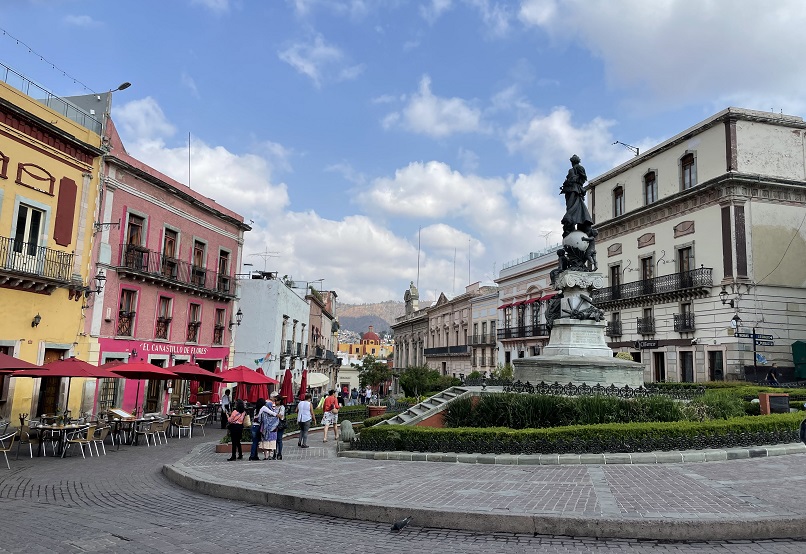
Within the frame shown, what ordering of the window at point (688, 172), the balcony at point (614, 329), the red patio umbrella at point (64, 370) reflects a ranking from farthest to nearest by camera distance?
the balcony at point (614, 329), the window at point (688, 172), the red patio umbrella at point (64, 370)

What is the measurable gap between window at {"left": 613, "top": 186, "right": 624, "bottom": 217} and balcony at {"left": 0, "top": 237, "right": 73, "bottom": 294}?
31.2 meters

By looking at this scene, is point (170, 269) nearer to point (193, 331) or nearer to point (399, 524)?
point (193, 331)

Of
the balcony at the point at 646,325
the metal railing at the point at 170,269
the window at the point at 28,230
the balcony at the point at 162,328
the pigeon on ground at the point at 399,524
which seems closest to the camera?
the pigeon on ground at the point at 399,524

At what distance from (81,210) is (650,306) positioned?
94.9ft

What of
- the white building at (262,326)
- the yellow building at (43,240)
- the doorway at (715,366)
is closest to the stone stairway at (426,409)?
the yellow building at (43,240)

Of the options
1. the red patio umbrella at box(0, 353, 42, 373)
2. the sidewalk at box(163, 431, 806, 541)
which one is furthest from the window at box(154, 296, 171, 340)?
the sidewalk at box(163, 431, 806, 541)

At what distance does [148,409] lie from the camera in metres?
24.9

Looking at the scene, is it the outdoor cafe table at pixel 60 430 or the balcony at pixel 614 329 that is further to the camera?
the balcony at pixel 614 329

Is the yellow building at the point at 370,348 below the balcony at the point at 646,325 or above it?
above

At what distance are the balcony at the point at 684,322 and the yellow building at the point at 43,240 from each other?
90.3 ft

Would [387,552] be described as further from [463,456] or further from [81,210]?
A: [81,210]

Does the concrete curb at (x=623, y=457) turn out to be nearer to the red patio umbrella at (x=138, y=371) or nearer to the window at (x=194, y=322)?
the red patio umbrella at (x=138, y=371)

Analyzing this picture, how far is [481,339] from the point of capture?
55562mm

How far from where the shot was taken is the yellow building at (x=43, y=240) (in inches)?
719
